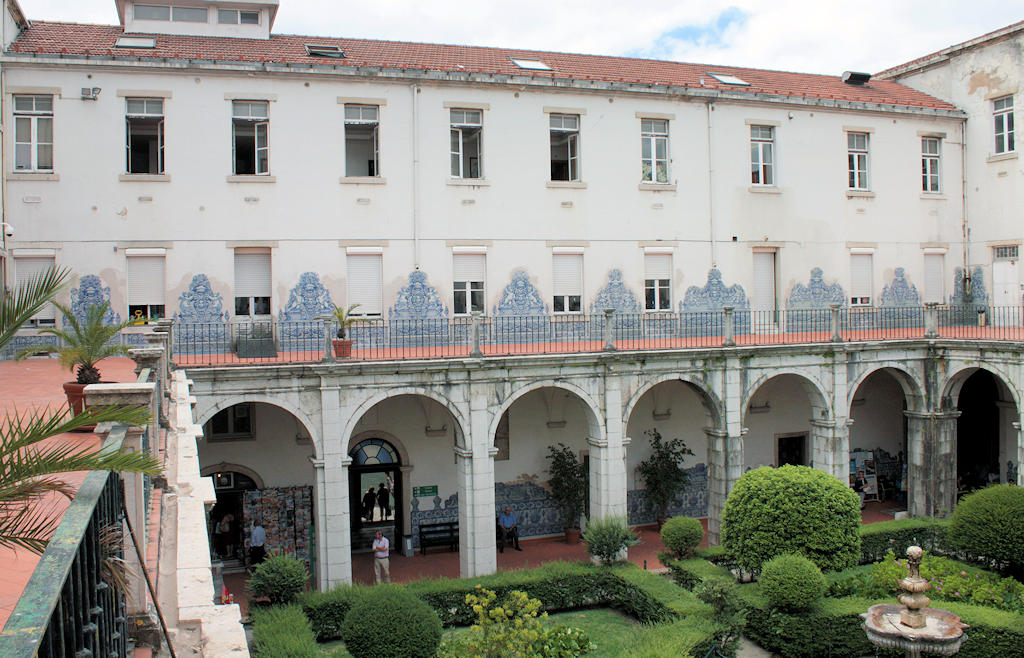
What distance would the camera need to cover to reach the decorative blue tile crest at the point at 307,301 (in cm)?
1994

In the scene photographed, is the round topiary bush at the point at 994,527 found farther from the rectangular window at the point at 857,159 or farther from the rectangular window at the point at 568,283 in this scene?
the rectangular window at the point at 857,159

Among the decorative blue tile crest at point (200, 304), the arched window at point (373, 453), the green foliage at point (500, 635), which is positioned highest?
the decorative blue tile crest at point (200, 304)

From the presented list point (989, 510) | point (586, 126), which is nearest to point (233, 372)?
point (586, 126)

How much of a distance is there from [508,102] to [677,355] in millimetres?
7819

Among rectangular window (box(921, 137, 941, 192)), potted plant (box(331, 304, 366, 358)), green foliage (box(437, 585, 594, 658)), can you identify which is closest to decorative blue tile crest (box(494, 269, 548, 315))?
potted plant (box(331, 304, 366, 358))

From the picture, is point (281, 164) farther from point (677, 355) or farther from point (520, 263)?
point (677, 355)

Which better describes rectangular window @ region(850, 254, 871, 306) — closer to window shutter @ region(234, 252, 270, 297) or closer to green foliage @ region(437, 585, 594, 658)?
window shutter @ region(234, 252, 270, 297)

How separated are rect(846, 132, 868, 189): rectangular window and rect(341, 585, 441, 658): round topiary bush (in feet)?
63.8

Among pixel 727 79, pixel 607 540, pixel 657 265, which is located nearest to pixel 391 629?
pixel 607 540

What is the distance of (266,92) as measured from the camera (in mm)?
19969

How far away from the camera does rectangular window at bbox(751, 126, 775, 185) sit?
79.8 ft

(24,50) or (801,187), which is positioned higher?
(24,50)

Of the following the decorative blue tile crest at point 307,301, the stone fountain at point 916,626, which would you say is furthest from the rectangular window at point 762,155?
the stone fountain at point 916,626

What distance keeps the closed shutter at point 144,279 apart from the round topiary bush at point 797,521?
44.8ft
